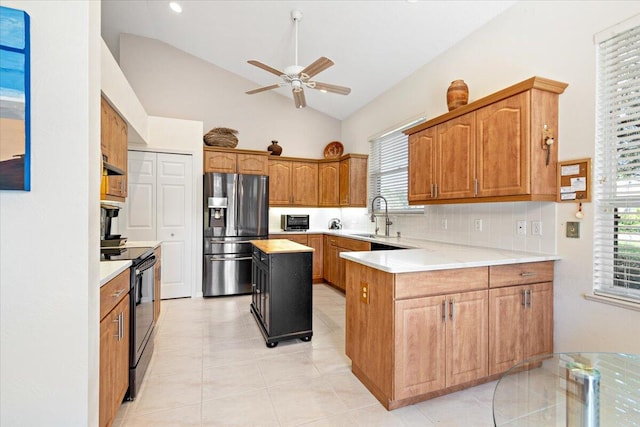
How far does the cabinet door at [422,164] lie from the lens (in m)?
3.18

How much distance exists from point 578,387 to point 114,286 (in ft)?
7.53

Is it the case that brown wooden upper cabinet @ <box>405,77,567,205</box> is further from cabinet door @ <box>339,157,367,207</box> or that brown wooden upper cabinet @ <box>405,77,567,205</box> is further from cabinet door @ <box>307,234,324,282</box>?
cabinet door @ <box>307,234,324,282</box>

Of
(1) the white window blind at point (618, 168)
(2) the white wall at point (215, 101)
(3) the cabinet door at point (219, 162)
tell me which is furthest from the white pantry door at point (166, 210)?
(1) the white window blind at point (618, 168)

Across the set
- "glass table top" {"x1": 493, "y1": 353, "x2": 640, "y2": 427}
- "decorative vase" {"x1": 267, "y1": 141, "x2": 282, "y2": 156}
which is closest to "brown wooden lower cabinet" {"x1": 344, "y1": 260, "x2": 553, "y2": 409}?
"glass table top" {"x1": 493, "y1": 353, "x2": 640, "y2": 427}

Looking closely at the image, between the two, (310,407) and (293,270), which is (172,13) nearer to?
(293,270)

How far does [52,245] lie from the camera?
1.20 meters

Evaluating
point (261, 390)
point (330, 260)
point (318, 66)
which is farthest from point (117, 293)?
point (330, 260)

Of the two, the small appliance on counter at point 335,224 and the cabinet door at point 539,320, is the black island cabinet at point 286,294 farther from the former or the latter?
the small appliance on counter at point 335,224

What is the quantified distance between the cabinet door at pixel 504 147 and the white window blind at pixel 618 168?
18.5 inches

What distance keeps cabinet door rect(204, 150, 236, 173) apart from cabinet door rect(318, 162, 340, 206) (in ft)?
5.66

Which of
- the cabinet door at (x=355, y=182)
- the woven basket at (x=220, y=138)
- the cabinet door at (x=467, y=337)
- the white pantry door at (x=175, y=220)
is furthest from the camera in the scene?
the cabinet door at (x=355, y=182)

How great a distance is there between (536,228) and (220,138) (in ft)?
14.6

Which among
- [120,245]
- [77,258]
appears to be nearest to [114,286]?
[77,258]

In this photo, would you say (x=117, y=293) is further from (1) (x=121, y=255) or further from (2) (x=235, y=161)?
(2) (x=235, y=161)
